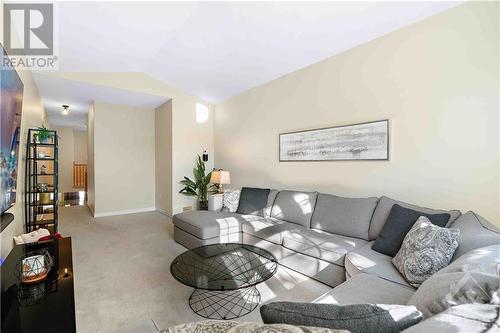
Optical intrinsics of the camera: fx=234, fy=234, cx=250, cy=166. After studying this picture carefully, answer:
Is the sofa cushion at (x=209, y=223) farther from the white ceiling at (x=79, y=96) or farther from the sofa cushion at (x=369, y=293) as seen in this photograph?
the white ceiling at (x=79, y=96)

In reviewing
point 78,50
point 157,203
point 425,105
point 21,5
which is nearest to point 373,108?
point 425,105

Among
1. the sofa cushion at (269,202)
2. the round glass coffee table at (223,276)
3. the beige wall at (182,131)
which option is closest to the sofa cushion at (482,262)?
the round glass coffee table at (223,276)

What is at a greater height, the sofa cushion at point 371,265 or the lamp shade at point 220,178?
the lamp shade at point 220,178

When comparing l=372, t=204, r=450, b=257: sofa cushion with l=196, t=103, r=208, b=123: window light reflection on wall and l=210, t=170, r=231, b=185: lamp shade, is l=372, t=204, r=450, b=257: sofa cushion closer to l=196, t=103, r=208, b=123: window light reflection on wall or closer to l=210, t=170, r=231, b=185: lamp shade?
l=210, t=170, r=231, b=185: lamp shade

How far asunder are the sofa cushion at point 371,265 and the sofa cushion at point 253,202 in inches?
66.8

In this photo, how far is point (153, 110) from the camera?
6.37 metres

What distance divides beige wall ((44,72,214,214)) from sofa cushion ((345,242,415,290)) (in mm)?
4102

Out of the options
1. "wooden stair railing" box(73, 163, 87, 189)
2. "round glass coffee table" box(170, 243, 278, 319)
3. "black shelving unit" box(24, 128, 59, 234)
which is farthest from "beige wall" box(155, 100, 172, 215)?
"wooden stair railing" box(73, 163, 87, 189)

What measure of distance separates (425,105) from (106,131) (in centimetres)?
626

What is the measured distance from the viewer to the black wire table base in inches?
77.4

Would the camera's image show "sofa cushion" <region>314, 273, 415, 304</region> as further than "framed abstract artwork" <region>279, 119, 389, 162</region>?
No

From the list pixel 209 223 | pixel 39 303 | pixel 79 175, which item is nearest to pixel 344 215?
pixel 209 223

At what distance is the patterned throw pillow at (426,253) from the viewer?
157 centimetres

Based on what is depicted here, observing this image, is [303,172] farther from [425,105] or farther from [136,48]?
[136,48]
